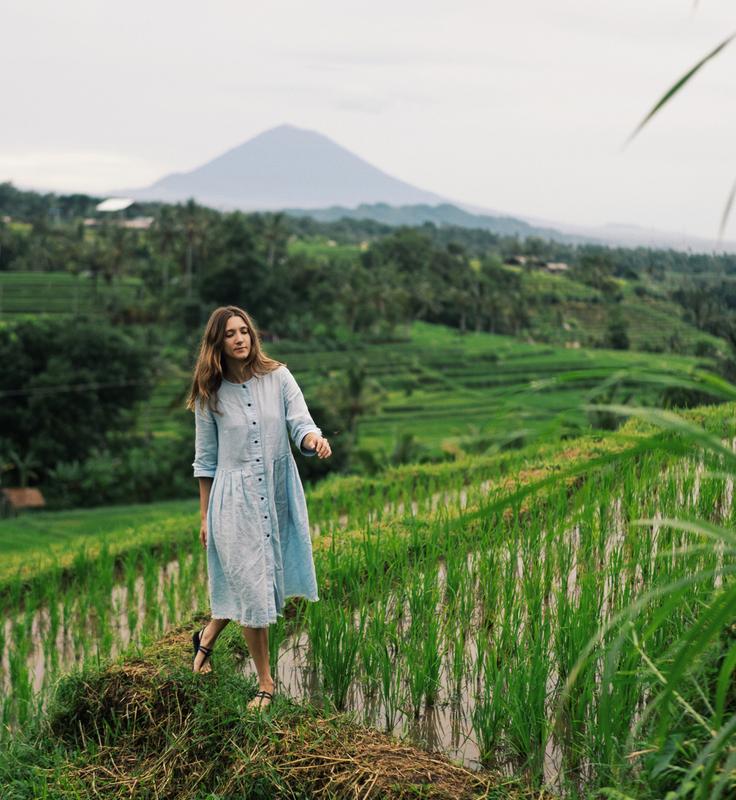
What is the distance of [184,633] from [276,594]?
913mm

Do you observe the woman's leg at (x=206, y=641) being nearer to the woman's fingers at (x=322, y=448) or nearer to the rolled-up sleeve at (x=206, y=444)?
the rolled-up sleeve at (x=206, y=444)

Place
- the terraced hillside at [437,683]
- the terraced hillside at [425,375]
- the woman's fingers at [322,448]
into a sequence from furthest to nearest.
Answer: the terraced hillside at [425,375] → the woman's fingers at [322,448] → the terraced hillside at [437,683]

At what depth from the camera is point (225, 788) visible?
307 centimetres

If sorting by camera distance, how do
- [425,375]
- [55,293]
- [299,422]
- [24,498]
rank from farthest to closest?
[55,293]
[425,375]
[24,498]
[299,422]

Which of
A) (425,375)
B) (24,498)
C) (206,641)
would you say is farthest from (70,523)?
(425,375)

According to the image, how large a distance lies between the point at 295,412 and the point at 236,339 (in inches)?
12.4

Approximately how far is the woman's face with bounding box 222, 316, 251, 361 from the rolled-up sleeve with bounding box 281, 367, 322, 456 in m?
0.16

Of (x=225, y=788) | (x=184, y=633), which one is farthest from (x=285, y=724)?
(x=184, y=633)

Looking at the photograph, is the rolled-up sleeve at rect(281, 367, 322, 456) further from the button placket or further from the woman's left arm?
the button placket

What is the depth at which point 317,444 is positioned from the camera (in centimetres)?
322

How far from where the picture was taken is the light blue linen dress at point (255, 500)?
3.33 meters

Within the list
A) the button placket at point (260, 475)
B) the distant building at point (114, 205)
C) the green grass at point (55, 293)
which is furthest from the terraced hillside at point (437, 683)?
the distant building at point (114, 205)

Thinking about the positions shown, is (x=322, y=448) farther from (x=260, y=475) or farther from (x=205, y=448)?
(x=205, y=448)

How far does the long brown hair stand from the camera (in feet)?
11.1
